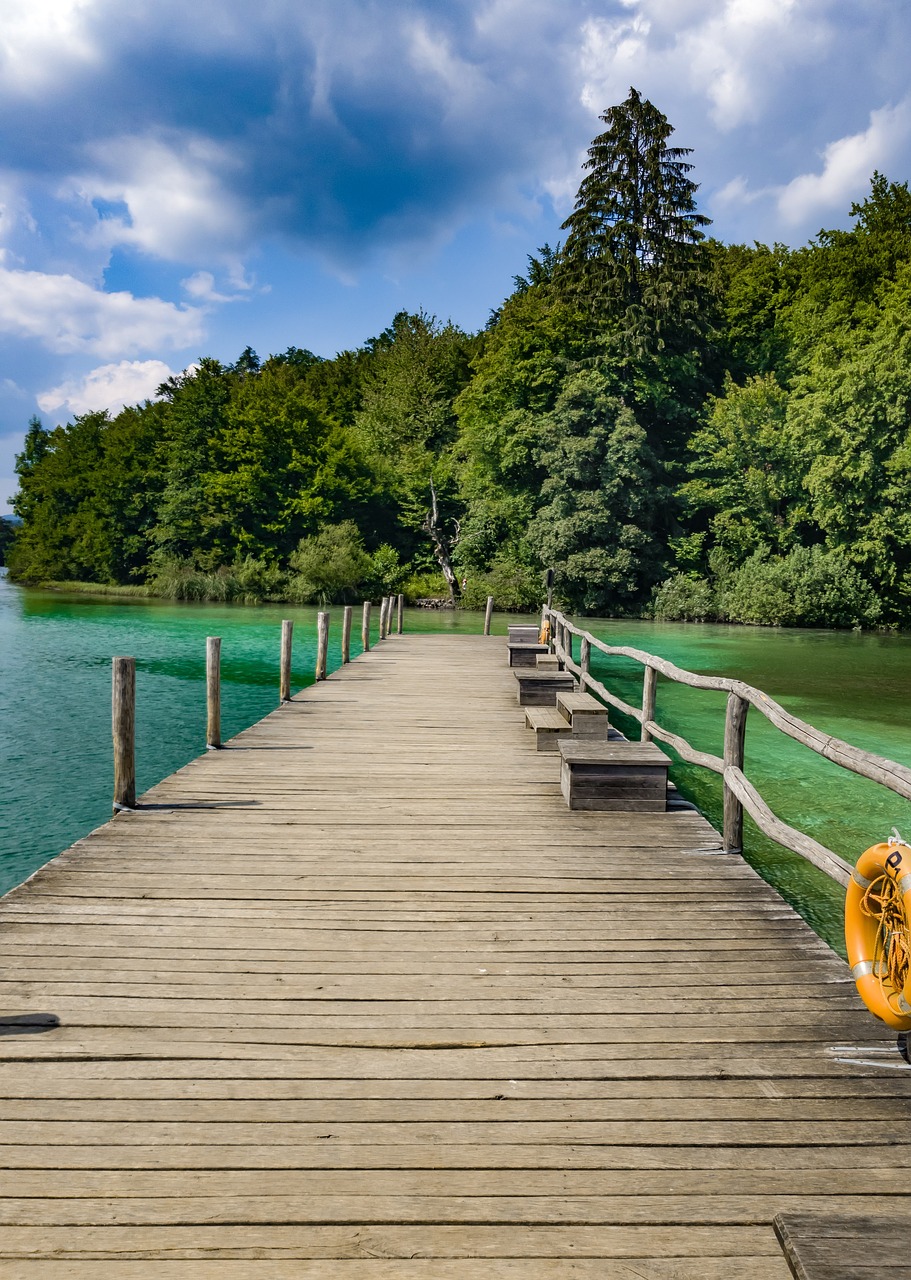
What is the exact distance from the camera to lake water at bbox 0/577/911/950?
921 centimetres

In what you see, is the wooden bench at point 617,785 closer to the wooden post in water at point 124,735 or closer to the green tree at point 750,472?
the wooden post in water at point 124,735

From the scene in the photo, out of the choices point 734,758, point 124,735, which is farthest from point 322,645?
point 734,758

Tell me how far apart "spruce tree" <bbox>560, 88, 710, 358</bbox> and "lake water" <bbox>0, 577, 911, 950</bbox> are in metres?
15.4

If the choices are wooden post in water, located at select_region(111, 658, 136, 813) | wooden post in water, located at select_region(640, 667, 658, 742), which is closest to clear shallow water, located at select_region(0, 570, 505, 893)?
wooden post in water, located at select_region(111, 658, 136, 813)

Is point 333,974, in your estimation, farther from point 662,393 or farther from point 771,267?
point 771,267

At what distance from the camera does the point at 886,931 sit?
10.0ft

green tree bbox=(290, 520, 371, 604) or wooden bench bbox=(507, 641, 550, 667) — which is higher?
green tree bbox=(290, 520, 371, 604)

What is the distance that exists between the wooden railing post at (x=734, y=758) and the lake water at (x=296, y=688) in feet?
8.07

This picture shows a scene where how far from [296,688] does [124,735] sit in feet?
37.2

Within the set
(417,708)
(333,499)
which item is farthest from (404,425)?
(417,708)

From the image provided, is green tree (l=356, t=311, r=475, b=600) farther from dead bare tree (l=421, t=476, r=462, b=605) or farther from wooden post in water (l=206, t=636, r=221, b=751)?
wooden post in water (l=206, t=636, r=221, b=751)

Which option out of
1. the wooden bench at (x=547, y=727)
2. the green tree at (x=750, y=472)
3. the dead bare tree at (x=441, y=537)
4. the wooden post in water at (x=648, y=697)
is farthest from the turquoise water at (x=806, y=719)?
the dead bare tree at (x=441, y=537)

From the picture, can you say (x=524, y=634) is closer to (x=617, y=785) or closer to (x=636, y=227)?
(x=617, y=785)

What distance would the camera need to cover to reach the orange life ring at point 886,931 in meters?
2.81
